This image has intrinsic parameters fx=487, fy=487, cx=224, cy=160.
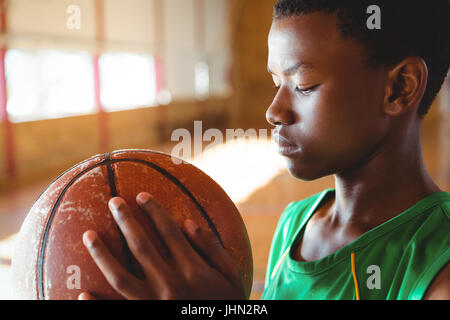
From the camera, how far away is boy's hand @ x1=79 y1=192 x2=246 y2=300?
0.59 metres

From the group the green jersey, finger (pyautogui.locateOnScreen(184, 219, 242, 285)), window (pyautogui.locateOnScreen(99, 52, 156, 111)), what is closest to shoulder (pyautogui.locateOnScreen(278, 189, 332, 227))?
the green jersey

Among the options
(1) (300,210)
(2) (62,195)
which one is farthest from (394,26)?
(2) (62,195)

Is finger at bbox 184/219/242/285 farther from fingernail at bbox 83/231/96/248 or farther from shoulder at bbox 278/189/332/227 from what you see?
shoulder at bbox 278/189/332/227

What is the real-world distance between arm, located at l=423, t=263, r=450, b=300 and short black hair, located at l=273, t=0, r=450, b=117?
1.09 ft

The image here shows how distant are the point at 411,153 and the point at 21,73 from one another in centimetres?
587

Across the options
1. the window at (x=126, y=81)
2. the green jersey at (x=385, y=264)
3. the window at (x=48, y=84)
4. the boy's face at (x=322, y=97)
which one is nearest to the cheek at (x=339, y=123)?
the boy's face at (x=322, y=97)

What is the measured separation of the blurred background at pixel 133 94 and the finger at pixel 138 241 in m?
2.00

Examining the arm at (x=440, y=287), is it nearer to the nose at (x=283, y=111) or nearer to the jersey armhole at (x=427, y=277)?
the jersey armhole at (x=427, y=277)

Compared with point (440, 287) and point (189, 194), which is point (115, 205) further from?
point (440, 287)

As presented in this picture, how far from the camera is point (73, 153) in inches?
279

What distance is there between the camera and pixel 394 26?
2.56 feet

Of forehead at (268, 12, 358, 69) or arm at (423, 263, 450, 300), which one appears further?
forehead at (268, 12, 358, 69)

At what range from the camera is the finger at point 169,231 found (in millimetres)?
607
